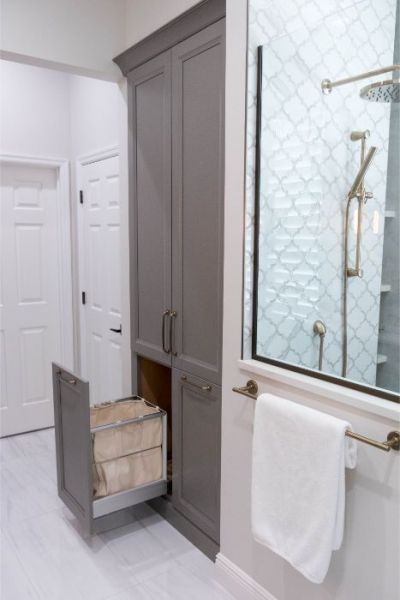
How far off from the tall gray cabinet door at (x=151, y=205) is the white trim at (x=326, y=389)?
69 centimetres

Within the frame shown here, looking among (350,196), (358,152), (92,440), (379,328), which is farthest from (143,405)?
(358,152)

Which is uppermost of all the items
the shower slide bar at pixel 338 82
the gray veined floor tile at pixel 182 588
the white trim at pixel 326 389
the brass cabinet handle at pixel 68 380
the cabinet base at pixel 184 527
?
the shower slide bar at pixel 338 82

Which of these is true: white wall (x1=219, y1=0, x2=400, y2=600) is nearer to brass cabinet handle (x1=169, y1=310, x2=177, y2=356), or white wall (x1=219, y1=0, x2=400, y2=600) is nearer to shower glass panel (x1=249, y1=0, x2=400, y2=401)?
shower glass panel (x1=249, y1=0, x2=400, y2=401)

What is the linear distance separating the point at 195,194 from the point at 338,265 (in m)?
0.73

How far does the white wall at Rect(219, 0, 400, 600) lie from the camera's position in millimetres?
1420

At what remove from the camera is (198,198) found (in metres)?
2.14

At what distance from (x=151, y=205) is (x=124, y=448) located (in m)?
1.21

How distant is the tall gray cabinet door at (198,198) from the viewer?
2010 millimetres

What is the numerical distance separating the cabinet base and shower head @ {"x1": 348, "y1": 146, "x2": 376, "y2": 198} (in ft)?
5.63

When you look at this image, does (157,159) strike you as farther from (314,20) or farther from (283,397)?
(283,397)

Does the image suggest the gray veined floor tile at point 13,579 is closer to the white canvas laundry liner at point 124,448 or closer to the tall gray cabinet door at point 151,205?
the white canvas laundry liner at point 124,448

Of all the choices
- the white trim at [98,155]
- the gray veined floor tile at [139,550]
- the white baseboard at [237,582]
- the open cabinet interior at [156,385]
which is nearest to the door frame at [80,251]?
the white trim at [98,155]

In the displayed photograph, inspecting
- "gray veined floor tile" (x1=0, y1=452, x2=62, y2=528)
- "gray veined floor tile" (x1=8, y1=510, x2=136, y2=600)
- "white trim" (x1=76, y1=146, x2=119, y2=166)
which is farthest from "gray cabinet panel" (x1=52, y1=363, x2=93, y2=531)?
"white trim" (x1=76, y1=146, x2=119, y2=166)

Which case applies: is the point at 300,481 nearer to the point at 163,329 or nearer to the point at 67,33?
the point at 163,329
